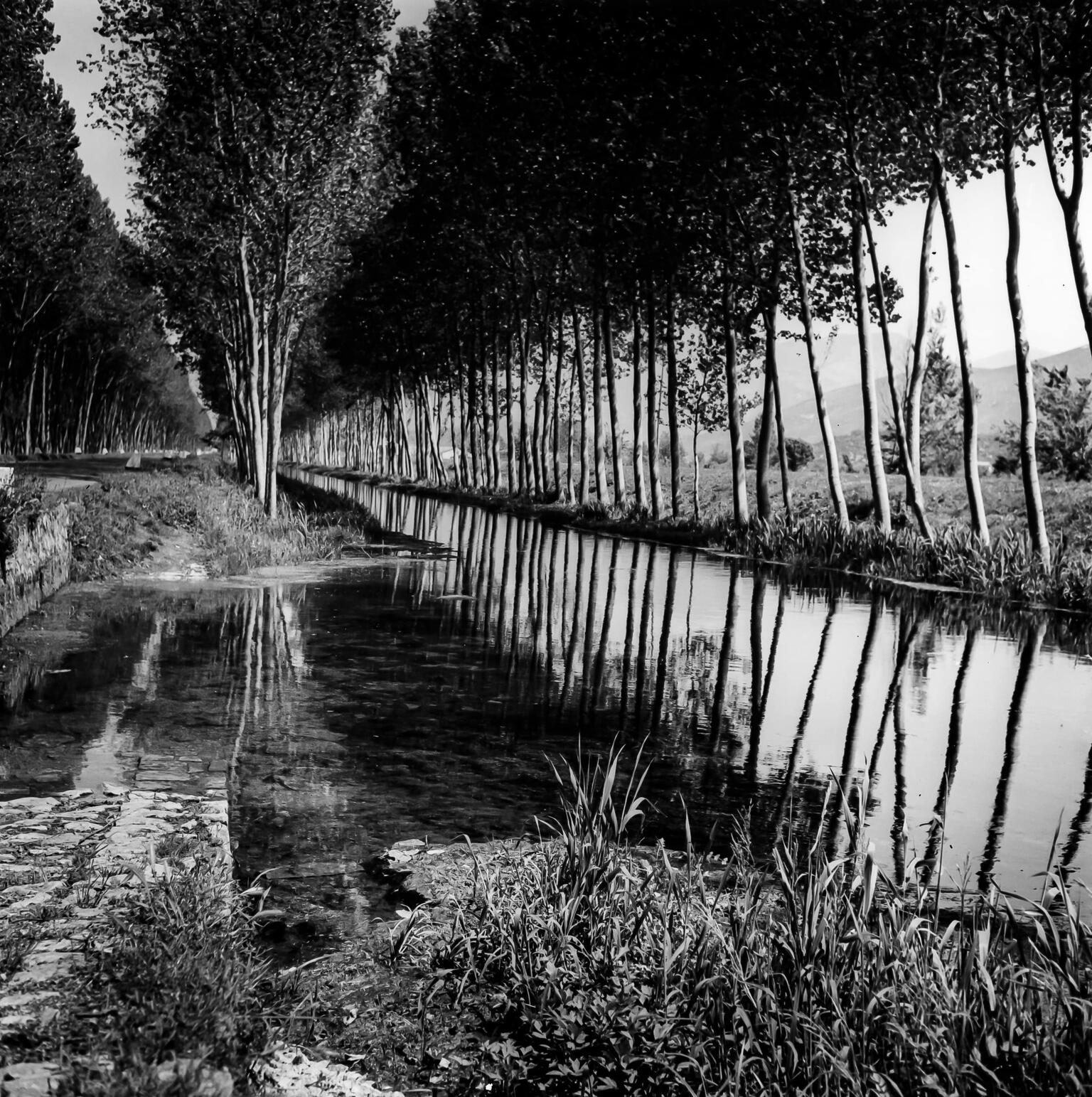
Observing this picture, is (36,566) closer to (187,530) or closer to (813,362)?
(187,530)

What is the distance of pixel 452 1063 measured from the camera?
416cm

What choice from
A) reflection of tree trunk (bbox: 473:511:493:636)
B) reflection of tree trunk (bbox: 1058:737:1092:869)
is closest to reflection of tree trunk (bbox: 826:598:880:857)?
reflection of tree trunk (bbox: 1058:737:1092:869)

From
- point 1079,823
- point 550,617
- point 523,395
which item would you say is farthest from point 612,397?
point 1079,823

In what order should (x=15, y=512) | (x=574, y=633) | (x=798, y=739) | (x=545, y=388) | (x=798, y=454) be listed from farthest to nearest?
(x=798, y=454), (x=545, y=388), (x=15, y=512), (x=574, y=633), (x=798, y=739)

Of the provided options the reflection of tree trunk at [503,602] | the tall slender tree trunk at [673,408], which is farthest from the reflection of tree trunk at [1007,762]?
the tall slender tree trunk at [673,408]

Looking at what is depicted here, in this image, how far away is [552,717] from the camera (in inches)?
404

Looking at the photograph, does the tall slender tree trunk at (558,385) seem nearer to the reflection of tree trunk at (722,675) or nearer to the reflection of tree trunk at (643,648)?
the reflection of tree trunk at (643,648)

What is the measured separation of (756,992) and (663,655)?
9.67 metres

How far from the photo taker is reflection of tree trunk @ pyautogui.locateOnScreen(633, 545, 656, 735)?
1074 centimetres

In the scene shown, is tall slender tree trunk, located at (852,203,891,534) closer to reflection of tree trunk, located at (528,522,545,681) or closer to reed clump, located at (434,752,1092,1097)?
reflection of tree trunk, located at (528,522,545,681)

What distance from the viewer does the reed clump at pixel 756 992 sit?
143 inches

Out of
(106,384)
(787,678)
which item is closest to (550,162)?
(787,678)

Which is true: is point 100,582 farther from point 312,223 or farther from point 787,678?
point 312,223

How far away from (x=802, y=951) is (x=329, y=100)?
2912 centimetres
